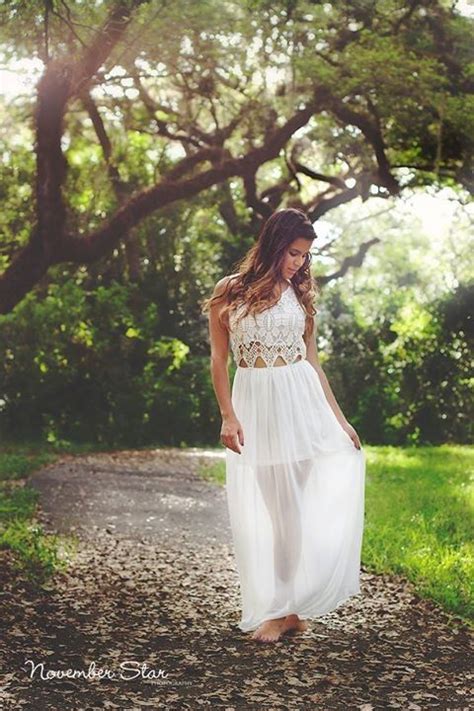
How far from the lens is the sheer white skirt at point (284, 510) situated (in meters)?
3.50

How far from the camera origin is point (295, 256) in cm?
350

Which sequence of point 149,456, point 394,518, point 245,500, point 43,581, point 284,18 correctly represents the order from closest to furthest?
point 245,500, point 43,581, point 394,518, point 284,18, point 149,456

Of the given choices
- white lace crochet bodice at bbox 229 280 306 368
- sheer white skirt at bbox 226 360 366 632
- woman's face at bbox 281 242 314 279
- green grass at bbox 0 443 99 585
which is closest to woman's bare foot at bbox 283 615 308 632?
sheer white skirt at bbox 226 360 366 632

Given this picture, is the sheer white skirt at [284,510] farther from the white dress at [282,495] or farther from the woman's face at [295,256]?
the woman's face at [295,256]

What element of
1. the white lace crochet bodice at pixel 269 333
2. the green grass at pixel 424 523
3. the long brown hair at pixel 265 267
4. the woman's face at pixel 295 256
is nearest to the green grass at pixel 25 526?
the green grass at pixel 424 523

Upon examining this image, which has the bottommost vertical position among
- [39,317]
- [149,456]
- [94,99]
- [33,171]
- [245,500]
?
[149,456]

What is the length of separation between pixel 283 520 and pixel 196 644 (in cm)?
55

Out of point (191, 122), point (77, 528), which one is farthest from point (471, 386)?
point (77, 528)

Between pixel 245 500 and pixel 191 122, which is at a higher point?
pixel 191 122

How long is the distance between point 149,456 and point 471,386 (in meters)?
3.64

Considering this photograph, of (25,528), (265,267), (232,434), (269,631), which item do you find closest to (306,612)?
(269,631)

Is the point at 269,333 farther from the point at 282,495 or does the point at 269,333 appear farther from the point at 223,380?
the point at 282,495

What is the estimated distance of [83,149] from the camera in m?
11.0

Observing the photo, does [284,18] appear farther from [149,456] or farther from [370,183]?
[149,456]
